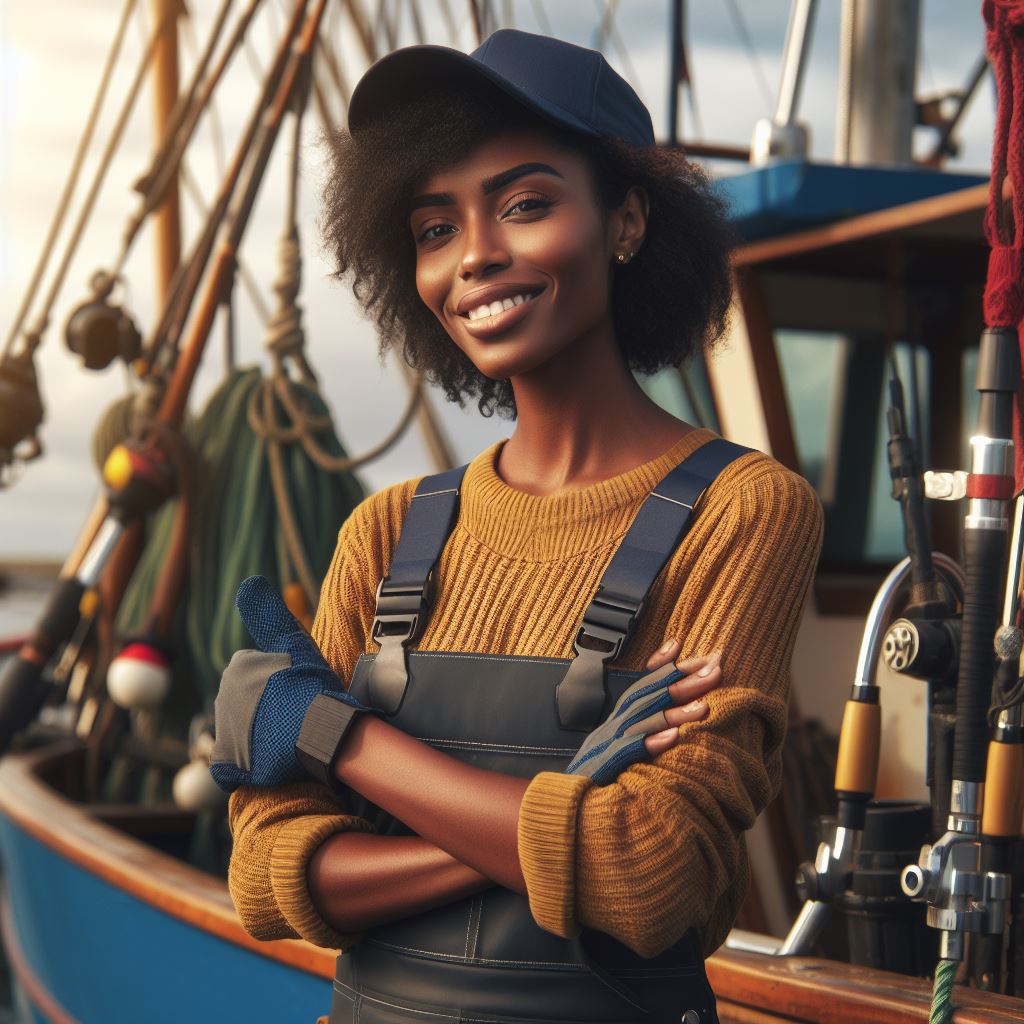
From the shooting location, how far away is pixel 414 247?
1945 millimetres

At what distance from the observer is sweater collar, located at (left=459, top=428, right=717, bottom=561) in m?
1.68

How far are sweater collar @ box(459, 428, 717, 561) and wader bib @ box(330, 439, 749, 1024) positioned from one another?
53mm

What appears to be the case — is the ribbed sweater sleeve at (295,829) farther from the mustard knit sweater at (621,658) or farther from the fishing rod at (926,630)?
the fishing rod at (926,630)

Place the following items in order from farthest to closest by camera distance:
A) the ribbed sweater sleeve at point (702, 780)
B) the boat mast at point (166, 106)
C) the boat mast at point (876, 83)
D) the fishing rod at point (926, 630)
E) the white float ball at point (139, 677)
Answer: the boat mast at point (166, 106) → the white float ball at point (139, 677) → the boat mast at point (876, 83) → the fishing rod at point (926, 630) → the ribbed sweater sleeve at point (702, 780)

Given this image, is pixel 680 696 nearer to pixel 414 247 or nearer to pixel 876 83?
pixel 414 247

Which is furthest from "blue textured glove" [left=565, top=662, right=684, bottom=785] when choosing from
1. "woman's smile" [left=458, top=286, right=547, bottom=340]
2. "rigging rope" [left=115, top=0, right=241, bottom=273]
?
"rigging rope" [left=115, top=0, right=241, bottom=273]

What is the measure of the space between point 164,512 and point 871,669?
3120 mm

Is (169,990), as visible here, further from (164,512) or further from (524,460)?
(524,460)

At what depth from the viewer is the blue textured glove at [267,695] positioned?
160 cm

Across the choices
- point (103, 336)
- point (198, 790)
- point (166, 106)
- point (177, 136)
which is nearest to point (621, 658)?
point (198, 790)

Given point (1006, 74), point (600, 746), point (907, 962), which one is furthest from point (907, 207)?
point (600, 746)

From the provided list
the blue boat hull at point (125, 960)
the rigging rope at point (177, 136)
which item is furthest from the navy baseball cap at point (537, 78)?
the rigging rope at point (177, 136)

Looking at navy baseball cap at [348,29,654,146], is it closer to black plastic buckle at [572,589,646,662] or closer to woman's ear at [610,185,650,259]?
woman's ear at [610,185,650,259]

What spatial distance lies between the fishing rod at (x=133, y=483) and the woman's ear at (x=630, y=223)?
309 cm
